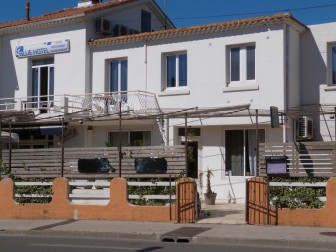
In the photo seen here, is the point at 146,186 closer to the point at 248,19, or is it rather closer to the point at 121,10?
the point at 248,19

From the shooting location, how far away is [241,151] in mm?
20969

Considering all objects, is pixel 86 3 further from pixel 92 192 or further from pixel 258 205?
pixel 258 205

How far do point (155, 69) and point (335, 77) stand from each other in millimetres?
6724

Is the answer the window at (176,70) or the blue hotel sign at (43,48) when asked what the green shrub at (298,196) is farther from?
the blue hotel sign at (43,48)

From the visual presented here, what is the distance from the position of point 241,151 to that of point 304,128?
2.45 m

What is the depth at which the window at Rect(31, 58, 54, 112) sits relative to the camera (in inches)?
999

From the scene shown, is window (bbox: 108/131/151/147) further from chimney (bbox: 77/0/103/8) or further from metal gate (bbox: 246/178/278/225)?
chimney (bbox: 77/0/103/8)

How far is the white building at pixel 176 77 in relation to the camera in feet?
66.4

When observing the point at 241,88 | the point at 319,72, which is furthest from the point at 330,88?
the point at 241,88

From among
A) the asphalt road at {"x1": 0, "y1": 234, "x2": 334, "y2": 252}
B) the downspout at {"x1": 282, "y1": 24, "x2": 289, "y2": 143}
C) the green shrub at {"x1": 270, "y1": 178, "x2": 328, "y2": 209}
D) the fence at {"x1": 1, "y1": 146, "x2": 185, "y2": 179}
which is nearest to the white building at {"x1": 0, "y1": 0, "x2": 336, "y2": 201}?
the downspout at {"x1": 282, "y1": 24, "x2": 289, "y2": 143}

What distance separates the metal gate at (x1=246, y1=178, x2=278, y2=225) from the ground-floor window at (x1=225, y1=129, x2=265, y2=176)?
541cm

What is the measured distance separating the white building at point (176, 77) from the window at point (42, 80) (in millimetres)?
47

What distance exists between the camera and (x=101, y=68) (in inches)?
942

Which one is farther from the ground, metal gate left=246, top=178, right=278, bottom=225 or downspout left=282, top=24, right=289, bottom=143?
downspout left=282, top=24, right=289, bottom=143
